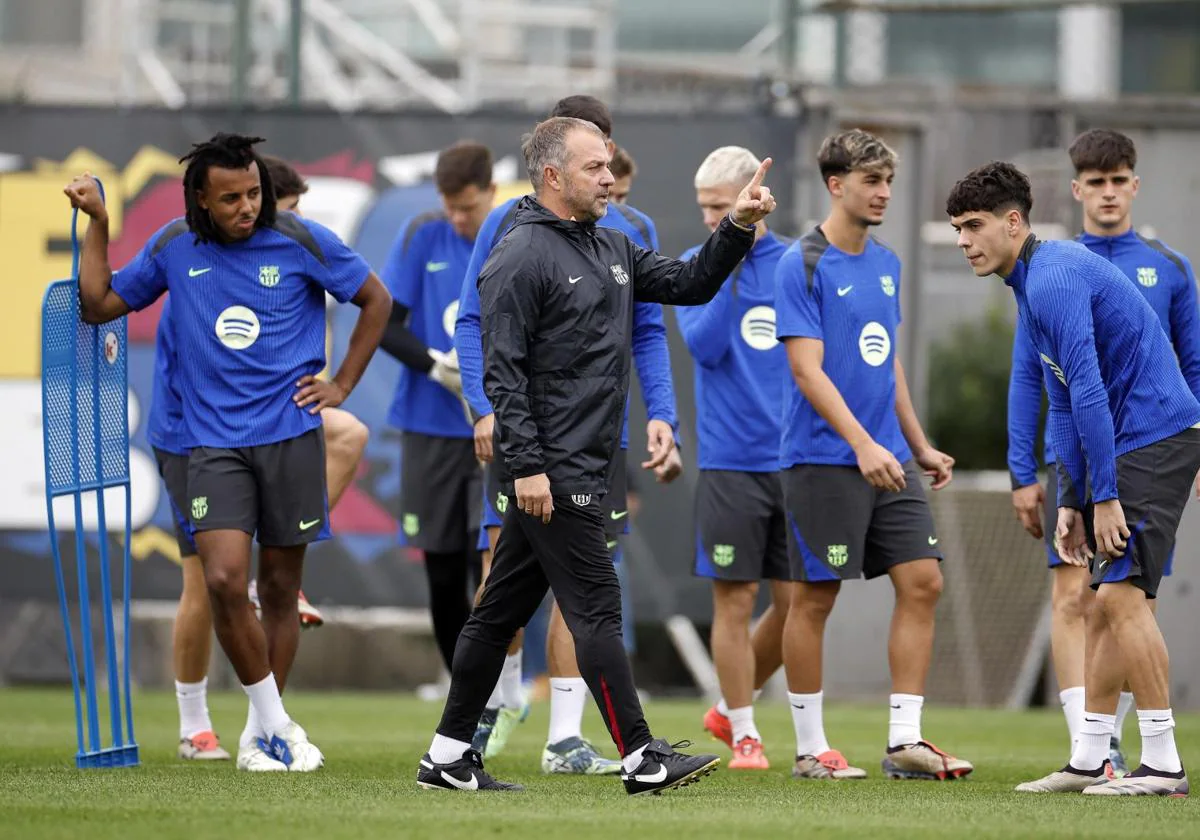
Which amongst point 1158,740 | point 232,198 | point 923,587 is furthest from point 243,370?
point 1158,740

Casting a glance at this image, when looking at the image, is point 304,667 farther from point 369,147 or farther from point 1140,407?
point 1140,407

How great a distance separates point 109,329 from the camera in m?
7.01

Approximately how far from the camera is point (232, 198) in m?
6.72

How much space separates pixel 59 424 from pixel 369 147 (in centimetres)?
534

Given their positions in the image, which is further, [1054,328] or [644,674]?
[644,674]

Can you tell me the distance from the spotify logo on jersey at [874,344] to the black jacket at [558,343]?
3.87 feet

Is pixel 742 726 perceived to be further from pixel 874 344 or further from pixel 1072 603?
pixel 874 344

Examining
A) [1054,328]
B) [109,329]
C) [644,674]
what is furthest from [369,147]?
[1054,328]

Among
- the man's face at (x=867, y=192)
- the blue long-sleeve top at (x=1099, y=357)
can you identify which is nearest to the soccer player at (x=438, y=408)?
the man's face at (x=867, y=192)

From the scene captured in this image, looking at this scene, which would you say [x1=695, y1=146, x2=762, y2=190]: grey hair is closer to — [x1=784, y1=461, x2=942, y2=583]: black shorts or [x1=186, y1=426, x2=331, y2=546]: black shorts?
[x1=784, y1=461, x2=942, y2=583]: black shorts

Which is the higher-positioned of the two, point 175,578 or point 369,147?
point 369,147

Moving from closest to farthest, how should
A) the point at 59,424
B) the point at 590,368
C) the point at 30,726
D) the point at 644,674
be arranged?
1. the point at 590,368
2. the point at 59,424
3. the point at 30,726
4. the point at 644,674

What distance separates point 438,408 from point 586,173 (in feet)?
8.01

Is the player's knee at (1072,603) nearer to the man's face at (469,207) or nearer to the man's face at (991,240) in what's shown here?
the man's face at (991,240)
